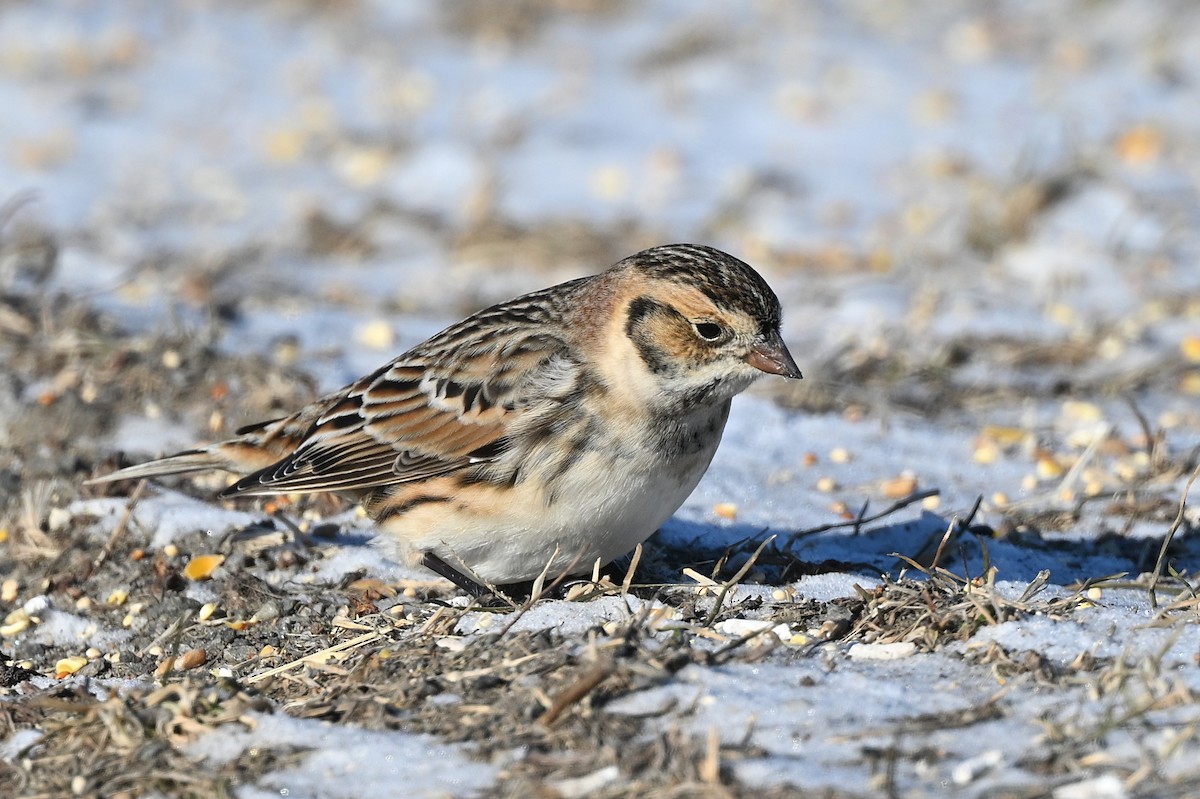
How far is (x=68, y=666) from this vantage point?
5.28m

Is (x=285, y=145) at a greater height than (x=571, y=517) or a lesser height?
greater

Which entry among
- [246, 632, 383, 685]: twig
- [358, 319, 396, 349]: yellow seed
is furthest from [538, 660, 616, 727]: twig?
[358, 319, 396, 349]: yellow seed

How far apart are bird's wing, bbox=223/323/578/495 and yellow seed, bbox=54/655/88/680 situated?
746 mm

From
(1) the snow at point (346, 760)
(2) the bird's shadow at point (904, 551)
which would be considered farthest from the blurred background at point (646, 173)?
(1) the snow at point (346, 760)

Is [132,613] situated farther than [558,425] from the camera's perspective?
Yes

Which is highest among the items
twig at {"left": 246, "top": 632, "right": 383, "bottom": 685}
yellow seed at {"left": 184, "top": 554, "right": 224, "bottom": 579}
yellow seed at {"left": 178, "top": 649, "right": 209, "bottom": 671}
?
twig at {"left": 246, "top": 632, "right": 383, "bottom": 685}

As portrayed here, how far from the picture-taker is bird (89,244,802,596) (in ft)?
16.4

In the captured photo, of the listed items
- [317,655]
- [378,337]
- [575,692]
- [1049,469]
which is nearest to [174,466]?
[317,655]

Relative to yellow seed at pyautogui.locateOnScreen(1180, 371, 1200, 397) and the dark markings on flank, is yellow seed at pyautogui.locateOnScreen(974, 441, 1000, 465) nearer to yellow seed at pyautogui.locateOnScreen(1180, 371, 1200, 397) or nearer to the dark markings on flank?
yellow seed at pyautogui.locateOnScreen(1180, 371, 1200, 397)

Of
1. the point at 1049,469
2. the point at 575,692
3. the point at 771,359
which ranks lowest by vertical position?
the point at 1049,469

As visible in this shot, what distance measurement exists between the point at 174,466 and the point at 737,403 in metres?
2.75

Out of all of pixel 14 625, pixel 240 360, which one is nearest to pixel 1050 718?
pixel 14 625

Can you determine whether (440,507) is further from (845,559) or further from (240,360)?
(240,360)

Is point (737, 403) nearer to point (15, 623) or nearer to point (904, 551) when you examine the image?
point (904, 551)
